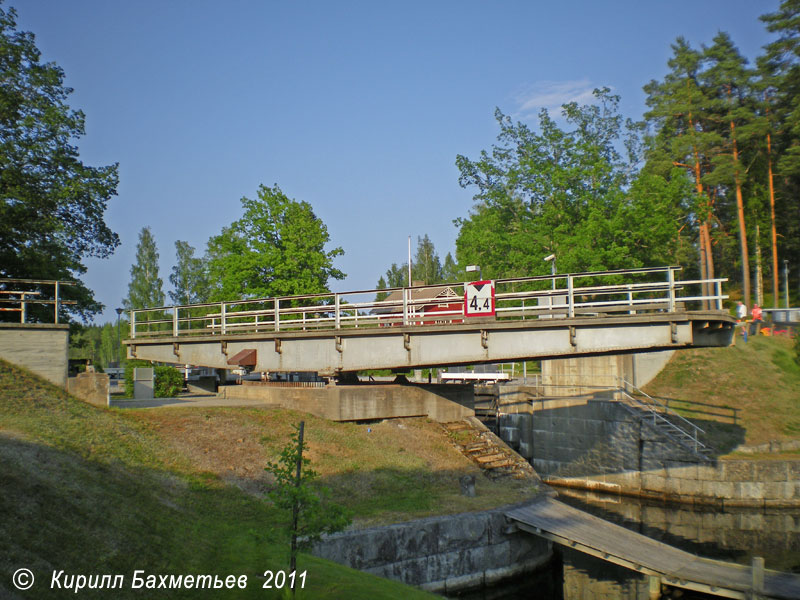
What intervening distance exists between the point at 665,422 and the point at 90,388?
73.8 feet

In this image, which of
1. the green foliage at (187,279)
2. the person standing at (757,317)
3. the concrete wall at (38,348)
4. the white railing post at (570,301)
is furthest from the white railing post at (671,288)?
the green foliage at (187,279)

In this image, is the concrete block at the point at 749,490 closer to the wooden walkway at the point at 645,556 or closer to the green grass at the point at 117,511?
the wooden walkway at the point at 645,556

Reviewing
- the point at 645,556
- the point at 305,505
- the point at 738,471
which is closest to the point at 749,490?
the point at 738,471

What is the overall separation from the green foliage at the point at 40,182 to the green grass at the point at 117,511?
34.9 feet

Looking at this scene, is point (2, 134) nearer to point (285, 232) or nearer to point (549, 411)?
point (285, 232)

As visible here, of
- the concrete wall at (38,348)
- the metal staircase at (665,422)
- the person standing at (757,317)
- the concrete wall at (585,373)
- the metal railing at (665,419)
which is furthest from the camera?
the person standing at (757,317)

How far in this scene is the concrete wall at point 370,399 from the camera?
21.5m

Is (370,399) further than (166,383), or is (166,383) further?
(166,383)

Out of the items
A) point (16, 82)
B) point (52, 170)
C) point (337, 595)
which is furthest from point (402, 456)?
point (16, 82)

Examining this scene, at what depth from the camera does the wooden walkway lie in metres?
13.0

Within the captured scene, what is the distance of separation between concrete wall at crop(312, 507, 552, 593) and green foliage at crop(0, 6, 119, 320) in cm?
2010

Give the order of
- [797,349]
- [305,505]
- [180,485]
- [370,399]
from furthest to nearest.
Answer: [797,349] → [370,399] → [180,485] → [305,505]

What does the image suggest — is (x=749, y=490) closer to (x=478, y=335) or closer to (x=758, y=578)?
(x=758, y=578)

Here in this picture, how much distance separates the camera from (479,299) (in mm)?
18469
